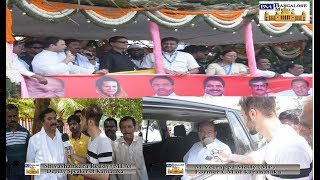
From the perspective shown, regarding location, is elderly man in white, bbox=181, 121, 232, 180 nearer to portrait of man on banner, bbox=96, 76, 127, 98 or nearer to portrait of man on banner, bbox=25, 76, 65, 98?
portrait of man on banner, bbox=96, 76, 127, 98

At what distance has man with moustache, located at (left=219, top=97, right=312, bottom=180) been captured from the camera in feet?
16.7

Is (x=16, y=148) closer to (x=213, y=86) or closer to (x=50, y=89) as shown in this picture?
(x=50, y=89)

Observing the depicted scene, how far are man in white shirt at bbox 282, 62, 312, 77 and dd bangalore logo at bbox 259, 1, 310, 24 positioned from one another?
401 mm

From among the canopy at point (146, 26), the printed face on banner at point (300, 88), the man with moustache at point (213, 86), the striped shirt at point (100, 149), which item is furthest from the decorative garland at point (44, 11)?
the printed face on banner at point (300, 88)

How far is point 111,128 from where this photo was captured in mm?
5012

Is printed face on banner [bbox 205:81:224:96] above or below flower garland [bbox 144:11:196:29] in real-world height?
below

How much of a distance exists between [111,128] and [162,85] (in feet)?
1.95

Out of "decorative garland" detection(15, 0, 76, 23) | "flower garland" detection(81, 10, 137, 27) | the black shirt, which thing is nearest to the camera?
"decorative garland" detection(15, 0, 76, 23)

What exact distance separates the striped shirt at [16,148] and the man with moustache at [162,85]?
1194mm

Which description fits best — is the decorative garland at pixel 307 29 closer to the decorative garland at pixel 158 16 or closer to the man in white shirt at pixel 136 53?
the decorative garland at pixel 158 16

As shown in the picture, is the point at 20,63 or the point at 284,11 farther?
the point at 284,11

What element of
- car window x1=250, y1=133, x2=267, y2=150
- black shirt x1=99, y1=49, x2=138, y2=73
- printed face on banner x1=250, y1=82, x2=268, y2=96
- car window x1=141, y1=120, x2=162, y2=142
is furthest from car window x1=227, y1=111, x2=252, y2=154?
black shirt x1=99, y1=49, x2=138, y2=73

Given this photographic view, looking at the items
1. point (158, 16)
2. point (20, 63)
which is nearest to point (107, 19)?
point (158, 16)

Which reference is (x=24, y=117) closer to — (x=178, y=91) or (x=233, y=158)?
(x=178, y=91)
